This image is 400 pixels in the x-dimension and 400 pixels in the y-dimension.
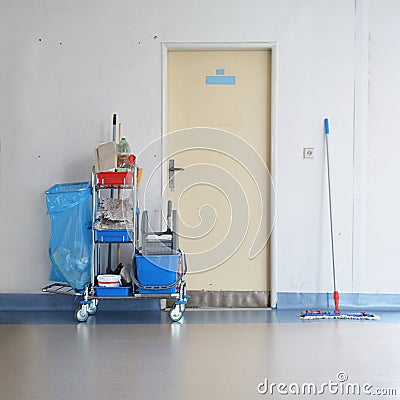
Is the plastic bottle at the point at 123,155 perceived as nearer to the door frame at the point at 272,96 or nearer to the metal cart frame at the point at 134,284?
the metal cart frame at the point at 134,284

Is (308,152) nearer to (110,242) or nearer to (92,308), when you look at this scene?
(110,242)

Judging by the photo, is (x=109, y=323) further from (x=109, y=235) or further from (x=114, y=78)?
(x=114, y=78)

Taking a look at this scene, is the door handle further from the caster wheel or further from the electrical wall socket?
the caster wheel

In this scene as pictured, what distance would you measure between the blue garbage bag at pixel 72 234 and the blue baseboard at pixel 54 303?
47 centimetres

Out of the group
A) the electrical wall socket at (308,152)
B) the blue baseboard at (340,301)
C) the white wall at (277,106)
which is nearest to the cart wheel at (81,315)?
the white wall at (277,106)

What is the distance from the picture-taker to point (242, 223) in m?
5.04

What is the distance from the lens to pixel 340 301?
4.91m

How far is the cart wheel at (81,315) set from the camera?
438 cm

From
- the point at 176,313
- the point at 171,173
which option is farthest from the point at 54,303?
the point at 171,173

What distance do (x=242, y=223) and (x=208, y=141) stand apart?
2.28ft

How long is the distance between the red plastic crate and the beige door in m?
0.69

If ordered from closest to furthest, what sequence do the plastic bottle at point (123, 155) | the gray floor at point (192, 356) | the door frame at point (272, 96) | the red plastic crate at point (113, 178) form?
the gray floor at point (192, 356) < the red plastic crate at point (113, 178) < the plastic bottle at point (123, 155) < the door frame at point (272, 96)

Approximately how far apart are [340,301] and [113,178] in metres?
1.99

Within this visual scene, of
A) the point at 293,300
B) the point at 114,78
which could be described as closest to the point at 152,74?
the point at 114,78
